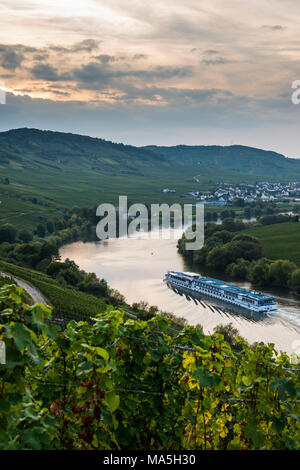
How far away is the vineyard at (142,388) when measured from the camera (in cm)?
400

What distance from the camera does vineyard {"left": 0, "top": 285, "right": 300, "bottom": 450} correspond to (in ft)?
13.1

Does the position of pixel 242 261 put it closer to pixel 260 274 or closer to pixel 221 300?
pixel 260 274

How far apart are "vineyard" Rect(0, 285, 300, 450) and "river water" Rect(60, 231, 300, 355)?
21162 mm

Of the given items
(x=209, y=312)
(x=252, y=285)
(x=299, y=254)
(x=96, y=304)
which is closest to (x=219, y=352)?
(x=96, y=304)

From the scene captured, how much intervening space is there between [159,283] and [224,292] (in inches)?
261

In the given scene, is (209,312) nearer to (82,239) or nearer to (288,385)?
(288,385)

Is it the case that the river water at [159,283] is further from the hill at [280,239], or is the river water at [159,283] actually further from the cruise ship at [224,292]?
the hill at [280,239]

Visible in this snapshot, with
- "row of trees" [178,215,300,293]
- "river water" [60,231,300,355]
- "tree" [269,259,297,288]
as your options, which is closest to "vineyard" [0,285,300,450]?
"river water" [60,231,300,355]

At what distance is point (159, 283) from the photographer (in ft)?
135

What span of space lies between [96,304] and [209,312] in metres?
9.46
